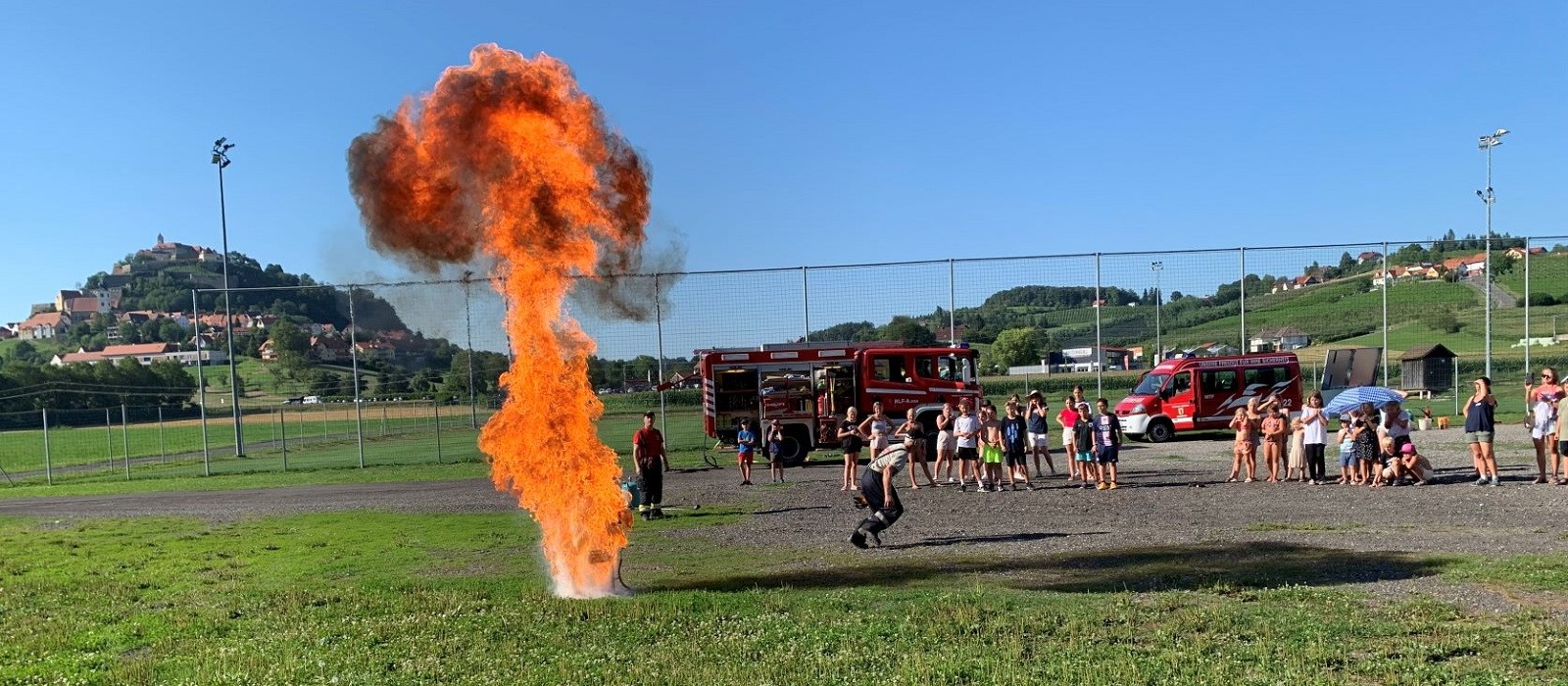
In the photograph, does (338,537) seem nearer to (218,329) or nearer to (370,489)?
(370,489)

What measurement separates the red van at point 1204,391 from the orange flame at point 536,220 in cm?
2275

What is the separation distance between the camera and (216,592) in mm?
11039

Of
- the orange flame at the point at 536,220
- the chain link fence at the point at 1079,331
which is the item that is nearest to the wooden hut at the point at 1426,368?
the chain link fence at the point at 1079,331

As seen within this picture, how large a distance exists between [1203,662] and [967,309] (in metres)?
23.6

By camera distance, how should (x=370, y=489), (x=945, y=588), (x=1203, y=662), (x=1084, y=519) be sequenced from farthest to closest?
(x=370, y=489) → (x=1084, y=519) → (x=945, y=588) → (x=1203, y=662)

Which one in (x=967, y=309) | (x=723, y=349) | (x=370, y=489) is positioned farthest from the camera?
(x=967, y=309)

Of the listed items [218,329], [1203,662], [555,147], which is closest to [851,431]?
[555,147]

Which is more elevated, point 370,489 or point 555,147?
point 555,147

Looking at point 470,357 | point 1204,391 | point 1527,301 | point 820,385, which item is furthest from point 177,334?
point 1527,301

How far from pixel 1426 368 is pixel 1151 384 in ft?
29.4

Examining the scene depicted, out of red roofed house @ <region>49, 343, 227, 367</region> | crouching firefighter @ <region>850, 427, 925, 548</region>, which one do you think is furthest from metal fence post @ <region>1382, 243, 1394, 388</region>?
red roofed house @ <region>49, 343, 227, 367</region>

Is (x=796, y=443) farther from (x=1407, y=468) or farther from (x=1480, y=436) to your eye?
(x=1480, y=436)

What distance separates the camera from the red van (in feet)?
97.1

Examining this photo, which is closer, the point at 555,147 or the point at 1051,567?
the point at 555,147
